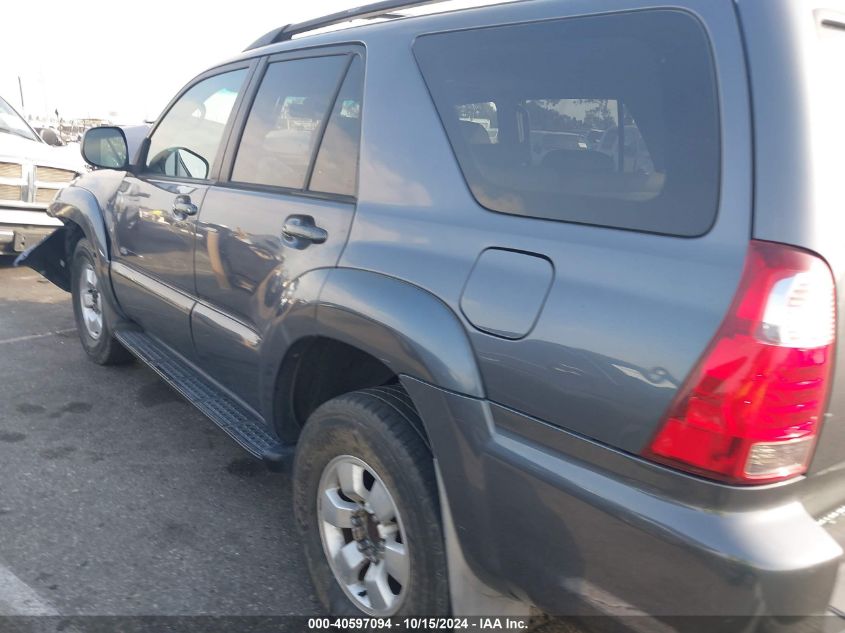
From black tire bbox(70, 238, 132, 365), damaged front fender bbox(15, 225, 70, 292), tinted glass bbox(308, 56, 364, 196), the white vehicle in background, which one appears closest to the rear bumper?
tinted glass bbox(308, 56, 364, 196)

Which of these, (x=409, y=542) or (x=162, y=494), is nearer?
(x=409, y=542)

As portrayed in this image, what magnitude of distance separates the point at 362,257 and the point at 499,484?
0.83 m

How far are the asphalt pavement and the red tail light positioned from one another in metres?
0.66

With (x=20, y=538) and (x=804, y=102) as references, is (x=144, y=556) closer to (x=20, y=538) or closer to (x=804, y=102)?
(x=20, y=538)

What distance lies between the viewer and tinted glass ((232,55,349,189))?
2.71 meters

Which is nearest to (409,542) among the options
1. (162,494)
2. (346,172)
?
(346,172)

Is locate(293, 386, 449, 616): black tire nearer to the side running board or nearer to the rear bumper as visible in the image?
the rear bumper

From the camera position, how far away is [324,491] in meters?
2.45

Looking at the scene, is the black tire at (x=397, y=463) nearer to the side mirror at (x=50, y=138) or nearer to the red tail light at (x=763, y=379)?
the red tail light at (x=763, y=379)

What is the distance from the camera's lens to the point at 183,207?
3330mm

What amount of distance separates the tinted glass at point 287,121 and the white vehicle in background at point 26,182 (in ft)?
16.1

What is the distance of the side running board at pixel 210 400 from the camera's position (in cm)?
284

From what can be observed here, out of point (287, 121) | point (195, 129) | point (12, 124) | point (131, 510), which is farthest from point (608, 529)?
point (12, 124)

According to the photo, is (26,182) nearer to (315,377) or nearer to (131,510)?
(131,510)
